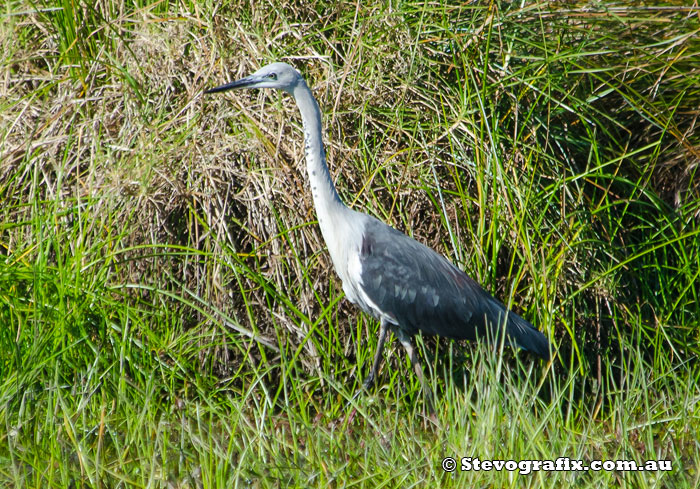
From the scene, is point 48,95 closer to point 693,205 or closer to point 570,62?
point 570,62

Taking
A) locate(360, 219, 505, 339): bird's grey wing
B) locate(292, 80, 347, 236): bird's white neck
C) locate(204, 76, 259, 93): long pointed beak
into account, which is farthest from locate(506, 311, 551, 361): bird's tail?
locate(204, 76, 259, 93): long pointed beak

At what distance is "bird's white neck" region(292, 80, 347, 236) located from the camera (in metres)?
3.47

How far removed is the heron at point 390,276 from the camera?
138 inches

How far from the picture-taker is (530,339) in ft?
11.7

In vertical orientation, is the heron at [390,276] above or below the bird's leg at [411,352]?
above

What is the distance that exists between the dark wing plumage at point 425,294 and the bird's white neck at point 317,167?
0.71ft

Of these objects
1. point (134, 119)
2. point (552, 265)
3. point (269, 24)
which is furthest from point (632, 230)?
point (134, 119)

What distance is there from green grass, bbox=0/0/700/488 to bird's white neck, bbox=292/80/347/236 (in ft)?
0.88

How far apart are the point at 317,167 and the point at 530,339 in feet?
4.20

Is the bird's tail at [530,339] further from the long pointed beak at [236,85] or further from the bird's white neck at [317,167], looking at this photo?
the long pointed beak at [236,85]

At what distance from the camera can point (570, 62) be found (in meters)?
3.95

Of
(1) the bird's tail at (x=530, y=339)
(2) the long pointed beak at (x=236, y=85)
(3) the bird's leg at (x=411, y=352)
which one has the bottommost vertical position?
(3) the bird's leg at (x=411, y=352)

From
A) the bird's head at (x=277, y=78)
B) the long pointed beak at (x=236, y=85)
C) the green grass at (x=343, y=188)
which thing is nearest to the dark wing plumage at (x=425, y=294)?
the green grass at (x=343, y=188)

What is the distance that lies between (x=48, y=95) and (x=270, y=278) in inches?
68.2
